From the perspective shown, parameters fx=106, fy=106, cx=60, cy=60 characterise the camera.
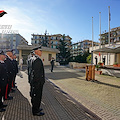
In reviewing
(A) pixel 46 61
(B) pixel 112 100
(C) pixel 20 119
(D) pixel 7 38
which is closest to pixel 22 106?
(C) pixel 20 119

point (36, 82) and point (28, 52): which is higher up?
point (28, 52)

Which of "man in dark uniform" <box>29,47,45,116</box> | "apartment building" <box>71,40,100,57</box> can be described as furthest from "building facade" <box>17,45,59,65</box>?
"apartment building" <box>71,40,100,57</box>

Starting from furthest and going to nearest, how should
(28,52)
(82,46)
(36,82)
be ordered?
(82,46) → (28,52) → (36,82)

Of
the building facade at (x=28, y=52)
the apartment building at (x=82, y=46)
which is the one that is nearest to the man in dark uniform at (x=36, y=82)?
the building facade at (x=28, y=52)

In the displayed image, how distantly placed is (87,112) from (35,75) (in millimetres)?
2080

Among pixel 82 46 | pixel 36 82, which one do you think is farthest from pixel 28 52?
pixel 82 46

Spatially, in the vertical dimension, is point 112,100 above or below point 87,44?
below

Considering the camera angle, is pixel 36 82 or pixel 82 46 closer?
pixel 36 82

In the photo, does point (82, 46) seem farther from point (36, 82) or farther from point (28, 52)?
point (36, 82)

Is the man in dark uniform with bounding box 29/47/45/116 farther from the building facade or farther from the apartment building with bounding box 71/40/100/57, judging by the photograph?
the apartment building with bounding box 71/40/100/57

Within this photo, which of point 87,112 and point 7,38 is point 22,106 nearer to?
point 87,112

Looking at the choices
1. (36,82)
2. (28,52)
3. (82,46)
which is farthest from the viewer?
(82,46)

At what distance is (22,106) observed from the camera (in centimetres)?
359

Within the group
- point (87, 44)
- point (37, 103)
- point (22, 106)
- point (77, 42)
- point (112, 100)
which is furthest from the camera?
point (77, 42)
